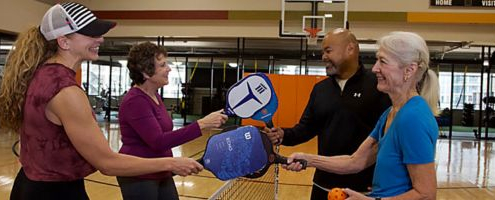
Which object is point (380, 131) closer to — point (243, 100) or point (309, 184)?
point (243, 100)

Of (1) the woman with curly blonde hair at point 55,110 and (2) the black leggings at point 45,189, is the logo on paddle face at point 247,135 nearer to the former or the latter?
(1) the woman with curly blonde hair at point 55,110

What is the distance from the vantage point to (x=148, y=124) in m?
2.26

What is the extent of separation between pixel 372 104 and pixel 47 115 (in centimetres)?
174

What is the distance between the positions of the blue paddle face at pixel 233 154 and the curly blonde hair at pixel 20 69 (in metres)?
0.74

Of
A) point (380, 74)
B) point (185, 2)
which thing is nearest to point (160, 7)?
point (185, 2)

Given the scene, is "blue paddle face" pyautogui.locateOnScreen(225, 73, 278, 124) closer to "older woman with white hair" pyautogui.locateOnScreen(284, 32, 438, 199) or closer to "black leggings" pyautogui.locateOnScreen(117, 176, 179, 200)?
"black leggings" pyautogui.locateOnScreen(117, 176, 179, 200)

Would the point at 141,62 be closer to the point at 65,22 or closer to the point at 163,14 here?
the point at 65,22

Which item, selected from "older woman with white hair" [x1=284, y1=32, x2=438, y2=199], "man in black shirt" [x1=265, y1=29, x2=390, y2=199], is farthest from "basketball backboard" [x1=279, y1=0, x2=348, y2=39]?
"older woman with white hair" [x1=284, y1=32, x2=438, y2=199]

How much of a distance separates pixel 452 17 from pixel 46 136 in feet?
36.8

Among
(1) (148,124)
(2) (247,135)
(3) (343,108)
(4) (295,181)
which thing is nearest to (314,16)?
(4) (295,181)

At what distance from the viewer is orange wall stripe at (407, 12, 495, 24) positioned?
1087 centimetres

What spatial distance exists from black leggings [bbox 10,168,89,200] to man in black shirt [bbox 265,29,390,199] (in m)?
1.19

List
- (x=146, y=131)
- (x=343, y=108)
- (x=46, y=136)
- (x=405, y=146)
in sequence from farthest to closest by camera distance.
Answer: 1. (x=343, y=108)
2. (x=146, y=131)
3. (x=46, y=136)
4. (x=405, y=146)

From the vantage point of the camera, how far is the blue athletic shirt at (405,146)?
4.77ft
